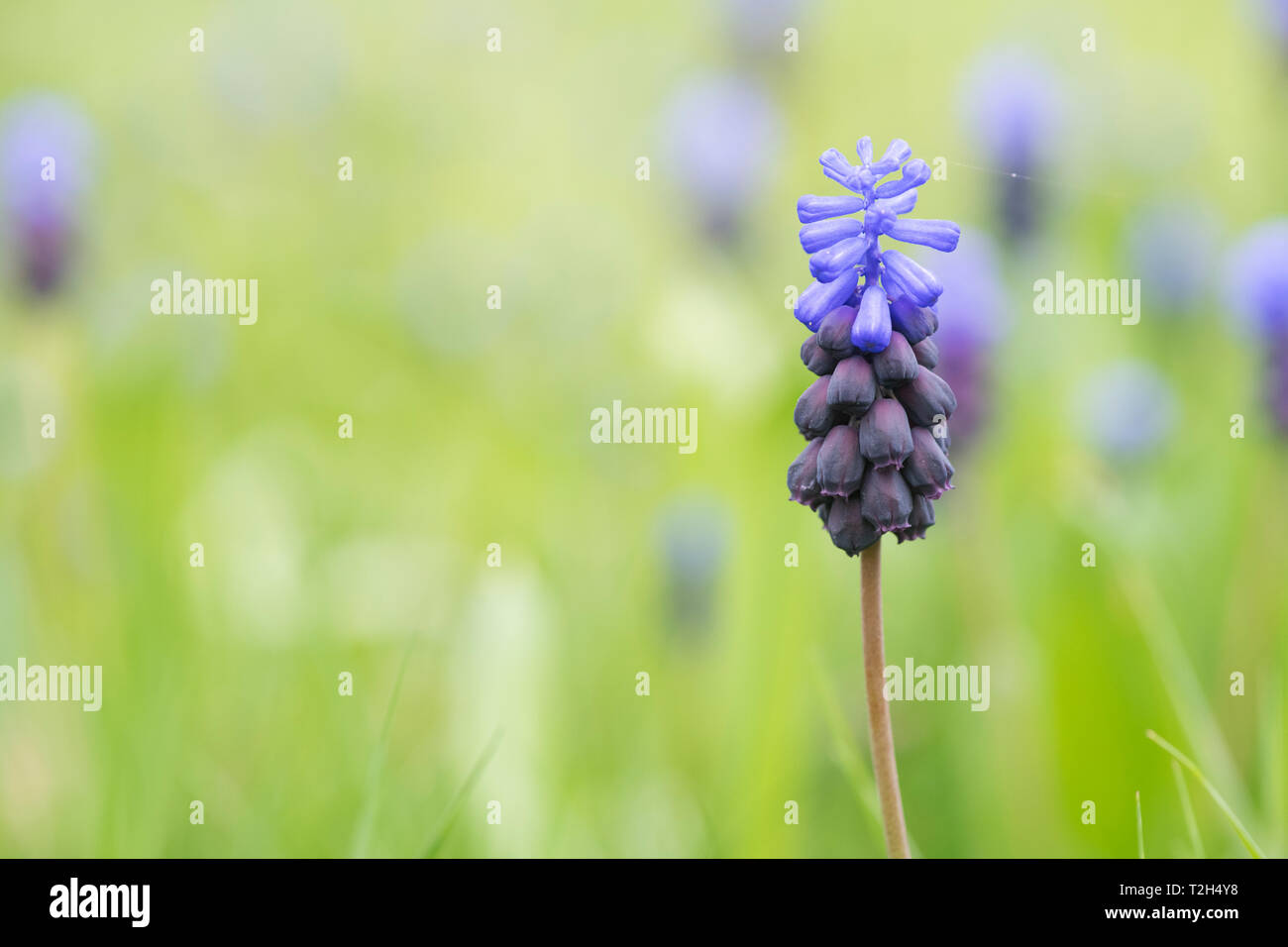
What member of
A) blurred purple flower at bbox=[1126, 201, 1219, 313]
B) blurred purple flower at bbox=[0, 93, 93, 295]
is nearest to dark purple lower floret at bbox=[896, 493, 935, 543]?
blurred purple flower at bbox=[1126, 201, 1219, 313]

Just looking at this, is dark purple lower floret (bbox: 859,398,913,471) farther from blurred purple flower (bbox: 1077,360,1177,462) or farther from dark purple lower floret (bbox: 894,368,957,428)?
blurred purple flower (bbox: 1077,360,1177,462)

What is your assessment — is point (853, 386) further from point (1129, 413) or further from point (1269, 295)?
point (1129, 413)

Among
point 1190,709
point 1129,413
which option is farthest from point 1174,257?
point 1190,709

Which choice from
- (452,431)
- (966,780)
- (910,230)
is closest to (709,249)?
(452,431)

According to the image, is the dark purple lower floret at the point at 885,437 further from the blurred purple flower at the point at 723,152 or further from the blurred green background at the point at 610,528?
the blurred purple flower at the point at 723,152

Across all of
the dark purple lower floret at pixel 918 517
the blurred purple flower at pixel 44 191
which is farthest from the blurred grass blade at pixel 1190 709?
the blurred purple flower at pixel 44 191
